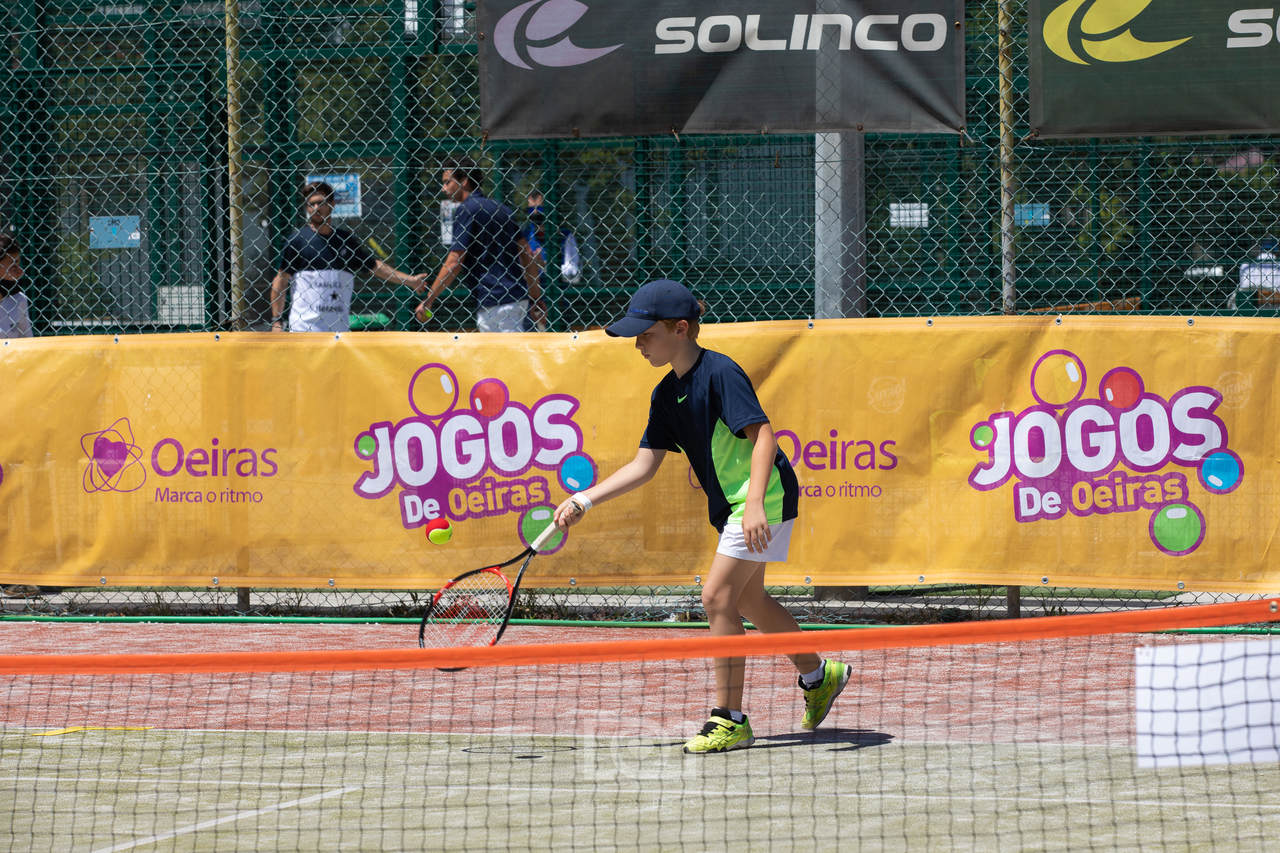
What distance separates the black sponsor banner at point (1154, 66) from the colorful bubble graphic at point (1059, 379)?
3.74 ft

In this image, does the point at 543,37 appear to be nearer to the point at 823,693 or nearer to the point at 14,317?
the point at 14,317

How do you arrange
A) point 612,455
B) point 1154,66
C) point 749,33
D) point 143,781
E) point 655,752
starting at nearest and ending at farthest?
point 143,781
point 655,752
point 1154,66
point 749,33
point 612,455

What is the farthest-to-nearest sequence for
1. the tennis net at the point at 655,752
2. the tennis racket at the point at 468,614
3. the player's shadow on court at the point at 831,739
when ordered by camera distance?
the tennis racket at the point at 468,614, the player's shadow on court at the point at 831,739, the tennis net at the point at 655,752

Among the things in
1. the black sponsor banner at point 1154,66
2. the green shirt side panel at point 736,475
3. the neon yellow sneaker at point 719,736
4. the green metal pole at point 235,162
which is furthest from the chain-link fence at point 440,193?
the neon yellow sneaker at point 719,736

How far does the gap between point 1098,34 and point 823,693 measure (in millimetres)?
4089

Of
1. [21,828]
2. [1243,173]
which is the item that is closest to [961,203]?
[1243,173]

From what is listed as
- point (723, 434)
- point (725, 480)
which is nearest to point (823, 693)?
point (725, 480)

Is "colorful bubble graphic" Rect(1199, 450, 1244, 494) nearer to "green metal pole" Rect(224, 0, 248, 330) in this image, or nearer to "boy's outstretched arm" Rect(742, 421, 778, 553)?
"boy's outstretched arm" Rect(742, 421, 778, 553)

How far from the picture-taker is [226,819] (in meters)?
5.01

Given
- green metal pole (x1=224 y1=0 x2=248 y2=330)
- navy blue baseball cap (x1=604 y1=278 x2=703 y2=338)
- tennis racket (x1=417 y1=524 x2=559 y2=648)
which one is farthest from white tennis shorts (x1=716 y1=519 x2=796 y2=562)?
green metal pole (x1=224 y1=0 x2=248 y2=330)

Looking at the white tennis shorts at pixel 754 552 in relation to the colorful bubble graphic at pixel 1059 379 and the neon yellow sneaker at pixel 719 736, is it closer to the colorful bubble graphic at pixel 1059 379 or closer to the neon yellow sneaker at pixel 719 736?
the neon yellow sneaker at pixel 719 736

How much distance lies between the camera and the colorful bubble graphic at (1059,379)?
27.7ft

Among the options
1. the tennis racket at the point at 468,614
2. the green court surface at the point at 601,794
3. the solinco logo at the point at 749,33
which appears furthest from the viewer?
the solinco logo at the point at 749,33

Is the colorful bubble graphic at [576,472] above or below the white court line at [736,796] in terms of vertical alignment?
above
